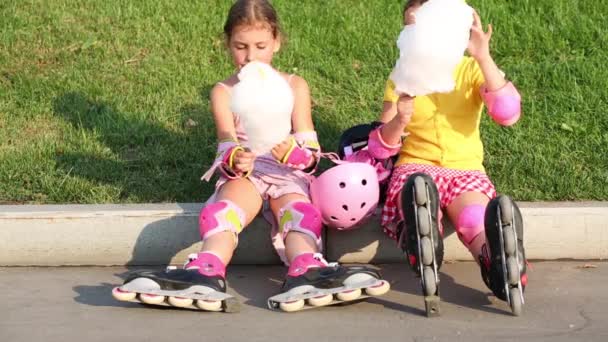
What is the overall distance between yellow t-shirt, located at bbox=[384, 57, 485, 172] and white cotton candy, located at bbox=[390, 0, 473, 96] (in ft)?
1.71

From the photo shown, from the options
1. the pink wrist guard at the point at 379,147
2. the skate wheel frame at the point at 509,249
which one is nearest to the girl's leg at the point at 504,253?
the skate wheel frame at the point at 509,249

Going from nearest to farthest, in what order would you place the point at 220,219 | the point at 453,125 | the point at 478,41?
the point at 478,41, the point at 220,219, the point at 453,125

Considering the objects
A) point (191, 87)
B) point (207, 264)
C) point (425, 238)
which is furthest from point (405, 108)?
point (191, 87)

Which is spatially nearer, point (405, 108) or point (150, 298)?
point (150, 298)

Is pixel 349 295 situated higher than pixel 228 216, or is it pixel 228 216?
pixel 228 216

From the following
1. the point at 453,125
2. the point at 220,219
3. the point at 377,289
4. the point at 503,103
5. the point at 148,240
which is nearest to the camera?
the point at 377,289

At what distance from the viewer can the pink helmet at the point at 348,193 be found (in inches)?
187

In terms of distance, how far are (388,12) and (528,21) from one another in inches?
36.8

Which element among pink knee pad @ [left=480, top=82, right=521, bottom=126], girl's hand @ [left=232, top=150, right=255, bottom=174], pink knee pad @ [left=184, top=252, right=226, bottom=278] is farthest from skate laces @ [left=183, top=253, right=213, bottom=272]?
pink knee pad @ [left=480, top=82, right=521, bottom=126]

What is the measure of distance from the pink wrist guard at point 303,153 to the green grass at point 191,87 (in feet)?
2.53

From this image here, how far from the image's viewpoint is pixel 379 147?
4801 mm

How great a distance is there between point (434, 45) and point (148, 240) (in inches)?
68.3

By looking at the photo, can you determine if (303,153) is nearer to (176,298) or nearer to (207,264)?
(207,264)

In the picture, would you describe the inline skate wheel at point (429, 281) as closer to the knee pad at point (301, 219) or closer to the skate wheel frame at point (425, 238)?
the skate wheel frame at point (425, 238)
